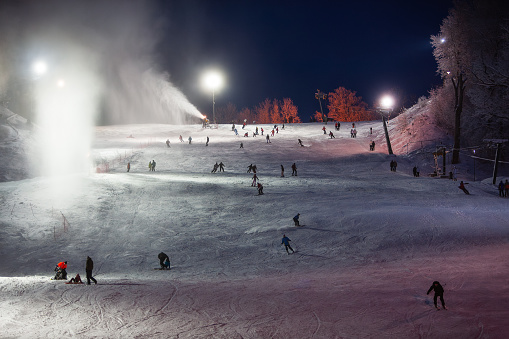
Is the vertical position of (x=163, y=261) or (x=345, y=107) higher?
(x=345, y=107)

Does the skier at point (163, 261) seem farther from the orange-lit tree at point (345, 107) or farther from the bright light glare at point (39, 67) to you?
the orange-lit tree at point (345, 107)

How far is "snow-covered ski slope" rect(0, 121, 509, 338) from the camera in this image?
10.0m

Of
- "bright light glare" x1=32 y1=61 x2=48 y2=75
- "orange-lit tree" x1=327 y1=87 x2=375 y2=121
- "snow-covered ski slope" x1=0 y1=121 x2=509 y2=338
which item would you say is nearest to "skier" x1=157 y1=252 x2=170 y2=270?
"snow-covered ski slope" x1=0 y1=121 x2=509 y2=338

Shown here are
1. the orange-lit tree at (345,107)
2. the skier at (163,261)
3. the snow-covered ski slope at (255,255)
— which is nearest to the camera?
the snow-covered ski slope at (255,255)

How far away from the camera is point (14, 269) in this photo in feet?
56.9

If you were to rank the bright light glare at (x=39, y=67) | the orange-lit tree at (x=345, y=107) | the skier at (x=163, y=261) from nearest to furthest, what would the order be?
the skier at (x=163, y=261)
the bright light glare at (x=39, y=67)
the orange-lit tree at (x=345, y=107)

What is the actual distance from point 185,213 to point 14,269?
35.5 feet

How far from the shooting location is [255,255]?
1842 cm

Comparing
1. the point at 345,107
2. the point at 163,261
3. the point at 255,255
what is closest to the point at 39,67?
the point at 163,261

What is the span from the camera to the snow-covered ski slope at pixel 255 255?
1004 centimetres

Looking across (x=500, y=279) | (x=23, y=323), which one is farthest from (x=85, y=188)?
(x=500, y=279)

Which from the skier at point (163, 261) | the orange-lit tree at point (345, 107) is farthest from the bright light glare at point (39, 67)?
the orange-lit tree at point (345, 107)

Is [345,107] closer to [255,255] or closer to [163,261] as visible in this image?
[255,255]

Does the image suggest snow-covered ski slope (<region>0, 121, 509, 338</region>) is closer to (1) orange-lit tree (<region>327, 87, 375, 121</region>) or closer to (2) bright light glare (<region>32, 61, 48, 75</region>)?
(2) bright light glare (<region>32, 61, 48, 75</region>)
